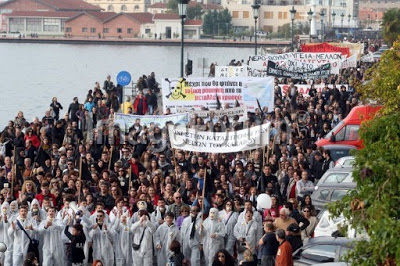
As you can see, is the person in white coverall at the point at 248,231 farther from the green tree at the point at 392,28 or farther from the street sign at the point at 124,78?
the green tree at the point at 392,28

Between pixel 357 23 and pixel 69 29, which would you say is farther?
pixel 357 23

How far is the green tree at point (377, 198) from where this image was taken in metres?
9.68

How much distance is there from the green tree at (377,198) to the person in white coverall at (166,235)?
5.87 metres

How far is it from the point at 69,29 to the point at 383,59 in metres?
152

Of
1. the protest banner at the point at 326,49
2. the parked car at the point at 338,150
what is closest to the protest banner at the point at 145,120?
the parked car at the point at 338,150

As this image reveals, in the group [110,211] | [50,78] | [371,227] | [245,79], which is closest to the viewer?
[371,227]

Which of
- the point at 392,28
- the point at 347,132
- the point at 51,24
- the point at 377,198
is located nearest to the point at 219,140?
the point at 347,132

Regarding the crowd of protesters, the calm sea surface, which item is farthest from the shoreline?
the crowd of protesters

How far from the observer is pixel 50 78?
10394 centimetres

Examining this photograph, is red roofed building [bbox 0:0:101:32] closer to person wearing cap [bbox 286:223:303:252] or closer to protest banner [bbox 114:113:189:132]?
protest banner [bbox 114:113:189:132]

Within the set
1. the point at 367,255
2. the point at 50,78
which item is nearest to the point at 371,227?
the point at 367,255

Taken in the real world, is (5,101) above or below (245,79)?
below

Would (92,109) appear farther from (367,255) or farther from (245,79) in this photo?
(367,255)

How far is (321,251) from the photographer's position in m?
14.7
